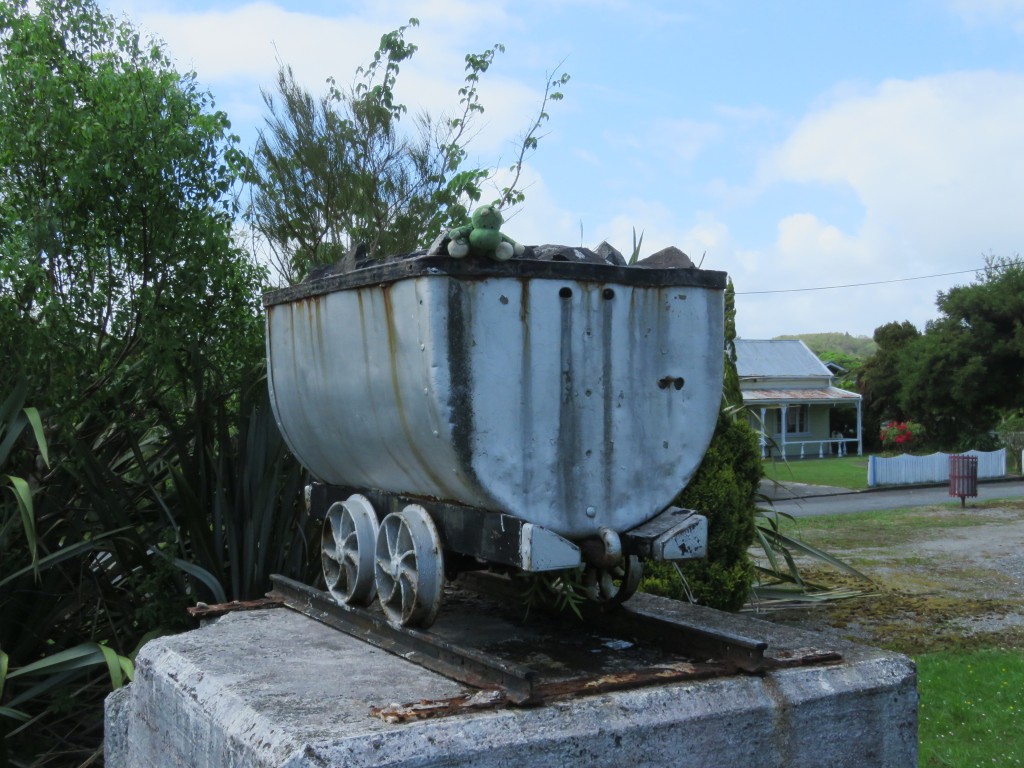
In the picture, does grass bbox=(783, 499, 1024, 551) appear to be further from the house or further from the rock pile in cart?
the house

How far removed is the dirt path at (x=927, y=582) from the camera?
7.06 meters

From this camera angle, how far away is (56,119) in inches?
187

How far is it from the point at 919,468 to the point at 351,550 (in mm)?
22417

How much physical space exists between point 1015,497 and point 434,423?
1850 centimetres

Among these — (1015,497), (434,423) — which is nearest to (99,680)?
(434,423)

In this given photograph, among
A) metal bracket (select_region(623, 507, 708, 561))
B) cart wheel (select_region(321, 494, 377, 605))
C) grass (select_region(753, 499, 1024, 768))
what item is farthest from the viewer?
grass (select_region(753, 499, 1024, 768))

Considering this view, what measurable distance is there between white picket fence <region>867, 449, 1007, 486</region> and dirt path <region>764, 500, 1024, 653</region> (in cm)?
760

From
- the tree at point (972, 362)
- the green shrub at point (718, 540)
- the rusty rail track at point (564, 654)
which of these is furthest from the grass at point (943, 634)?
the tree at point (972, 362)

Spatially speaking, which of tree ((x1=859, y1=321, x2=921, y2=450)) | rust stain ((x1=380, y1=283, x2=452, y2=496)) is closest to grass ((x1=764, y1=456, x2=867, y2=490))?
tree ((x1=859, y1=321, x2=921, y2=450))

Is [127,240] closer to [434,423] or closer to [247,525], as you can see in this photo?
[247,525]

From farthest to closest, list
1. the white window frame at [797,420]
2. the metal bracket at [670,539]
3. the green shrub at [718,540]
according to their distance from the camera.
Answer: the white window frame at [797,420] < the green shrub at [718,540] < the metal bracket at [670,539]

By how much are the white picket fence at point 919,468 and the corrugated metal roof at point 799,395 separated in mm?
8440

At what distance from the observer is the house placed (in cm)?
3422

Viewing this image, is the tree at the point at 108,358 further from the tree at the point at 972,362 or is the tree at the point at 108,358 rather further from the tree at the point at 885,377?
the tree at the point at 885,377
